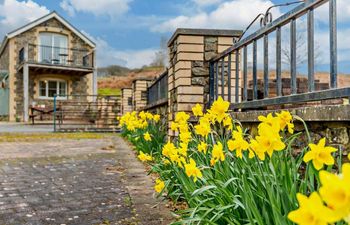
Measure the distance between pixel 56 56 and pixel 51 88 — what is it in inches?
74.6

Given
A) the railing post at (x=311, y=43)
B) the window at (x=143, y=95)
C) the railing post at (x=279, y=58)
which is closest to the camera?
the railing post at (x=311, y=43)

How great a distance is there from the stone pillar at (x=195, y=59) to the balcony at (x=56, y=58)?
58.4 ft

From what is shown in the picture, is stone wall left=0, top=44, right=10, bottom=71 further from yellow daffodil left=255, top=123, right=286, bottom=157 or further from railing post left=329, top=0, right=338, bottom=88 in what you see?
yellow daffodil left=255, top=123, right=286, bottom=157

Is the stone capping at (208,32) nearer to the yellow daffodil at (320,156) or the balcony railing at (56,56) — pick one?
the yellow daffodil at (320,156)

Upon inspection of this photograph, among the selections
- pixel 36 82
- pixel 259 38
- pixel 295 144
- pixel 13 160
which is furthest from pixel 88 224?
pixel 36 82

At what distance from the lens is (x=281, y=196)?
1.56 m

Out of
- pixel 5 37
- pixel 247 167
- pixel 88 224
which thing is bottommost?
pixel 88 224

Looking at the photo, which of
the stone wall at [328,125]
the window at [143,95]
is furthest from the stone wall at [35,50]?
the stone wall at [328,125]

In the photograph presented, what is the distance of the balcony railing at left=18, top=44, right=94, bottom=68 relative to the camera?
862 inches

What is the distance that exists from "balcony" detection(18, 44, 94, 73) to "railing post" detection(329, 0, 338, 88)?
2037cm

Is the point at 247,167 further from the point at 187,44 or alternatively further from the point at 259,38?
the point at 187,44

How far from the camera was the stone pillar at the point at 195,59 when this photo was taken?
4.66m

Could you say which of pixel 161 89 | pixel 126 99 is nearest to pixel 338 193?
pixel 161 89

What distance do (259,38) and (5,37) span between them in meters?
22.6
